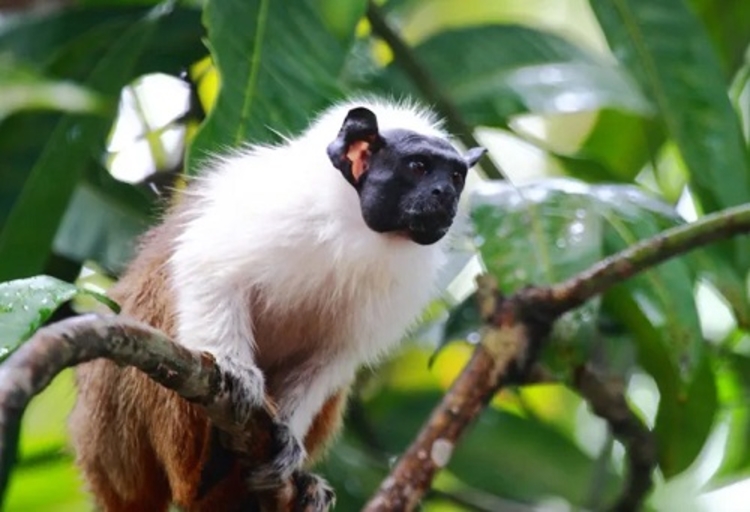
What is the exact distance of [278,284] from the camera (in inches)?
77.9

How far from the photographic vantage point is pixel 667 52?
A: 2324 millimetres

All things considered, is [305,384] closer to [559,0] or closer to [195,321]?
[195,321]

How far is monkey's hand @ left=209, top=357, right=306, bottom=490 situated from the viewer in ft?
5.50

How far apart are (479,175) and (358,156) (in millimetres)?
652

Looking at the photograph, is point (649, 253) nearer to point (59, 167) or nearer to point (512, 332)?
point (512, 332)

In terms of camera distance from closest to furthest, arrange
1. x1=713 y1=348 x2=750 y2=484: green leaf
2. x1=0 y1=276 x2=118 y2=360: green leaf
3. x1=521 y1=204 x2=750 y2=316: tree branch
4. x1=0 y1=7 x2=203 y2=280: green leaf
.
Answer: x1=0 y1=276 x2=118 y2=360: green leaf → x1=521 y1=204 x2=750 y2=316: tree branch → x1=0 y1=7 x2=203 y2=280: green leaf → x1=713 y1=348 x2=750 y2=484: green leaf

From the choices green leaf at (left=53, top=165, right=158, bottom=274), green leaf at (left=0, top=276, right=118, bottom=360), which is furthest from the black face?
green leaf at (left=0, top=276, right=118, bottom=360)

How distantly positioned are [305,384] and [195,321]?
0.73 ft

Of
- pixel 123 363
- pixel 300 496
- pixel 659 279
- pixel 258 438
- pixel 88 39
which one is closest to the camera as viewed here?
pixel 123 363

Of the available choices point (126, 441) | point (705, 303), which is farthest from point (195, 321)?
point (705, 303)

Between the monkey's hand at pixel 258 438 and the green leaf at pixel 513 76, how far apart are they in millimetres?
804

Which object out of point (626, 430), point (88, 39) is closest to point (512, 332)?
point (626, 430)

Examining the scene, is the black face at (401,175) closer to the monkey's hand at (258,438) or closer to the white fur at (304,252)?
the white fur at (304,252)

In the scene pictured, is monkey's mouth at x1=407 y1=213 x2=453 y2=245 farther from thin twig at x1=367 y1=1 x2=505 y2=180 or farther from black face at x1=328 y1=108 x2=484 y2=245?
thin twig at x1=367 y1=1 x2=505 y2=180
